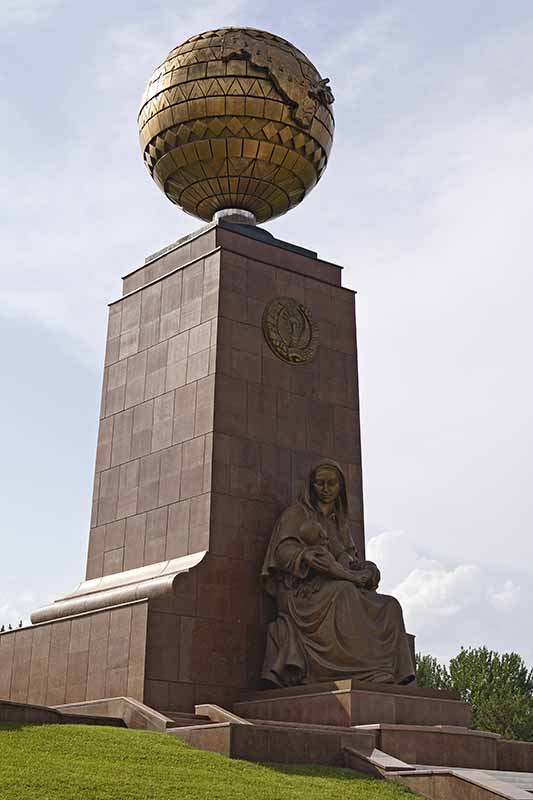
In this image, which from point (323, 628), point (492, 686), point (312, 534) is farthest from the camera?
point (492, 686)

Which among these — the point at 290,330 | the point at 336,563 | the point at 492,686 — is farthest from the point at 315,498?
the point at 492,686

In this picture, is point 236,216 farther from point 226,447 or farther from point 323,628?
point 323,628

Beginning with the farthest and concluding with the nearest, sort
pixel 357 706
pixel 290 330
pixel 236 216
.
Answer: pixel 236 216
pixel 290 330
pixel 357 706

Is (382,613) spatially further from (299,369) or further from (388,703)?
(299,369)

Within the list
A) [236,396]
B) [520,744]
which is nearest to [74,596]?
[236,396]

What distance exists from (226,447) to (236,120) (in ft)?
15.1

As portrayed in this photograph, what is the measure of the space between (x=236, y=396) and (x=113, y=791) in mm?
7497

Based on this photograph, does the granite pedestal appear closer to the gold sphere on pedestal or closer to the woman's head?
the woman's head

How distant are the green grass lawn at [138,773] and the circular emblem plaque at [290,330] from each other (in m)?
6.47

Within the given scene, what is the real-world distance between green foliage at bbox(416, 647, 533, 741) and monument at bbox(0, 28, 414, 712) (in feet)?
70.7

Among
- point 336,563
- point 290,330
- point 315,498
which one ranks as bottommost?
point 336,563

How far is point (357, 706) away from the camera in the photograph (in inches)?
471

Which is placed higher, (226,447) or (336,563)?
(226,447)

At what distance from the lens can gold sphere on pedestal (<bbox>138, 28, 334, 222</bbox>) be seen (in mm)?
15875
